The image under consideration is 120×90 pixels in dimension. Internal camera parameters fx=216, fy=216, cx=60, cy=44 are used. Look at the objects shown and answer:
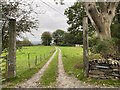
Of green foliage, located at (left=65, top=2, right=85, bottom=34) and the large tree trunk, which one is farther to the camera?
A: green foliage, located at (left=65, top=2, right=85, bottom=34)

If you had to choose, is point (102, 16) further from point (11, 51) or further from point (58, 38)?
point (58, 38)

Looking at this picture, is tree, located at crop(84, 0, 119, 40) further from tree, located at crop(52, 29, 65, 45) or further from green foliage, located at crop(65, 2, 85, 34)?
tree, located at crop(52, 29, 65, 45)

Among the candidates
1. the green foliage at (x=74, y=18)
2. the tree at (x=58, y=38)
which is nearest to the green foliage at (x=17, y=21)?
the green foliage at (x=74, y=18)

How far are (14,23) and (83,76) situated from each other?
4551 mm

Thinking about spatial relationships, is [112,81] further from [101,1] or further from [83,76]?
[101,1]

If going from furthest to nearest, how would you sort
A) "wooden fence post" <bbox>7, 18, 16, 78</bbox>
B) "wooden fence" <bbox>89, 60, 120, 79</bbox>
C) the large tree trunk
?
the large tree trunk → "wooden fence post" <bbox>7, 18, 16, 78</bbox> → "wooden fence" <bbox>89, 60, 120, 79</bbox>

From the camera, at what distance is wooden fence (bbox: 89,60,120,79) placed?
1081cm

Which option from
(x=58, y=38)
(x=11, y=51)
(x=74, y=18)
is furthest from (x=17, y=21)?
(x=58, y=38)

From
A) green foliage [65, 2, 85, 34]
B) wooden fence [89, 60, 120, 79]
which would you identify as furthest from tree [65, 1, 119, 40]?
green foliage [65, 2, 85, 34]

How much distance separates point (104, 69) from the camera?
11.0 m

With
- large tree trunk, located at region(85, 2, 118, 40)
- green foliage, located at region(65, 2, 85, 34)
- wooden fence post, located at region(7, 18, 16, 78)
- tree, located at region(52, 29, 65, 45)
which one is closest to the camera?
wooden fence post, located at region(7, 18, 16, 78)

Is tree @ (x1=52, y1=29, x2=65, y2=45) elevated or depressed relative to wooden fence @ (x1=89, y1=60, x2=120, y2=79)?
elevated

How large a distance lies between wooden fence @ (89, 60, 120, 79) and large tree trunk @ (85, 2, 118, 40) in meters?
4.13

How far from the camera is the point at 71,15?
97.8 feet
